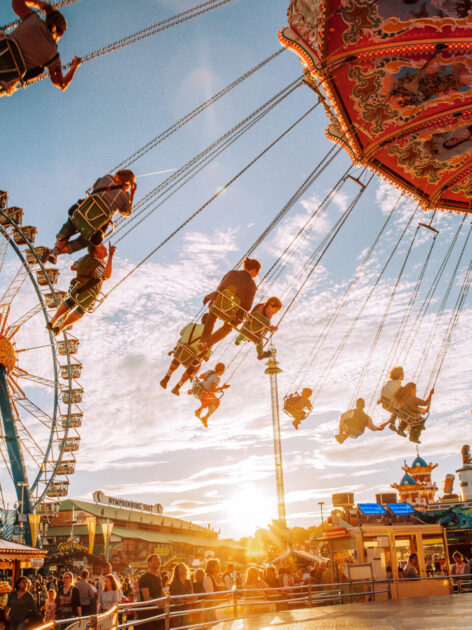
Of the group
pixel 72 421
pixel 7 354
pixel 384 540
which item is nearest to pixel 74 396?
pixel 72 421

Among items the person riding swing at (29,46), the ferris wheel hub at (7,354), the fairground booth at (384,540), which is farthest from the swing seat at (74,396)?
the person riding swing at (29,46)

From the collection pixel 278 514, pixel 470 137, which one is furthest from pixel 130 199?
pixel 278 514

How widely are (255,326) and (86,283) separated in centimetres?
263

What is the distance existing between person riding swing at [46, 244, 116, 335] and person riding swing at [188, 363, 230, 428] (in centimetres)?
271

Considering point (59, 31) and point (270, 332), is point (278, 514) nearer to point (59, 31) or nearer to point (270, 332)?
point (270, 332)

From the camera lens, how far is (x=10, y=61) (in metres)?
4.62

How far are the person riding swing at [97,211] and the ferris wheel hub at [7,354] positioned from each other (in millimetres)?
18741

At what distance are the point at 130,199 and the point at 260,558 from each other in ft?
75.3

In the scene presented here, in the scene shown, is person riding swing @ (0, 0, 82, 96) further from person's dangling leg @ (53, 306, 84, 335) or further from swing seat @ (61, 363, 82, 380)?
swing seat @ (61, 363, 82, 380)

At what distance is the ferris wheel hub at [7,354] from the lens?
78.8 feet

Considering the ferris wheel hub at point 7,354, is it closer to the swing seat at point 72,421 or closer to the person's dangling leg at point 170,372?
the swing seat at point 72,421

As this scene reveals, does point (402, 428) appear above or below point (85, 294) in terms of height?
below

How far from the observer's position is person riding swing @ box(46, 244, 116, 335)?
7.31 m

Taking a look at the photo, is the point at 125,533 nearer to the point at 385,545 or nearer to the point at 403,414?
the point at 385,545
